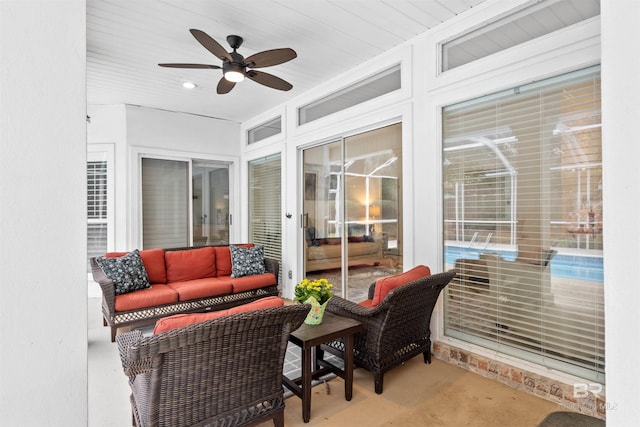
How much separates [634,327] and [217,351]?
1.59 meters

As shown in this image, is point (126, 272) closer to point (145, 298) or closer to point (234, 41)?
point (145, 298)

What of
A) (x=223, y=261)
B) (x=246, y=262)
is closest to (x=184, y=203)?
(x=223, y=261)

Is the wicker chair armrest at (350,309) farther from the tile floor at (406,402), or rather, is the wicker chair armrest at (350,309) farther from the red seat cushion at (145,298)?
the red seat cushion at (145,298)

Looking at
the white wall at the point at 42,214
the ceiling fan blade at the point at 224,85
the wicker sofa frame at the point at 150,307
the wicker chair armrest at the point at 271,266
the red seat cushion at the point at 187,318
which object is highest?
the ceiling fan blade at the point at 224,85

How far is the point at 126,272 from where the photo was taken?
369 centimetres

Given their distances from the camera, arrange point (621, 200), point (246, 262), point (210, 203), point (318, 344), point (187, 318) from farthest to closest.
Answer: point (210, 203)
point (246, 262)
point (318, 344)
point (187, 318)
point (621, 200)

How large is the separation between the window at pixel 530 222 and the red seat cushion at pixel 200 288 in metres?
2.54

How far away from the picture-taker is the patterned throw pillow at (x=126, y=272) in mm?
3600

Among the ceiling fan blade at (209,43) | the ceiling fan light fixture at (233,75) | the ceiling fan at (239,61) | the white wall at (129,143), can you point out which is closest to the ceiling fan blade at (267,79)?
the ceiling fan at (239,61)

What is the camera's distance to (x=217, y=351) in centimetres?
→ 168

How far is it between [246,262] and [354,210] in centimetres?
161

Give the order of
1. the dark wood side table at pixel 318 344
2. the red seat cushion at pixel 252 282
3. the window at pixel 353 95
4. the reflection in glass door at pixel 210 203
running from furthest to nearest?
the reflection in glass door at pixel 210 203 < the red seat cushion at pixel 252 282 < the window at pixel 353 95 < the dark wood side table at pixel 318 344

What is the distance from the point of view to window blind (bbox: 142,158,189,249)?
211 inches

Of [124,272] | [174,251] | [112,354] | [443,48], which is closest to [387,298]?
[443,48]
